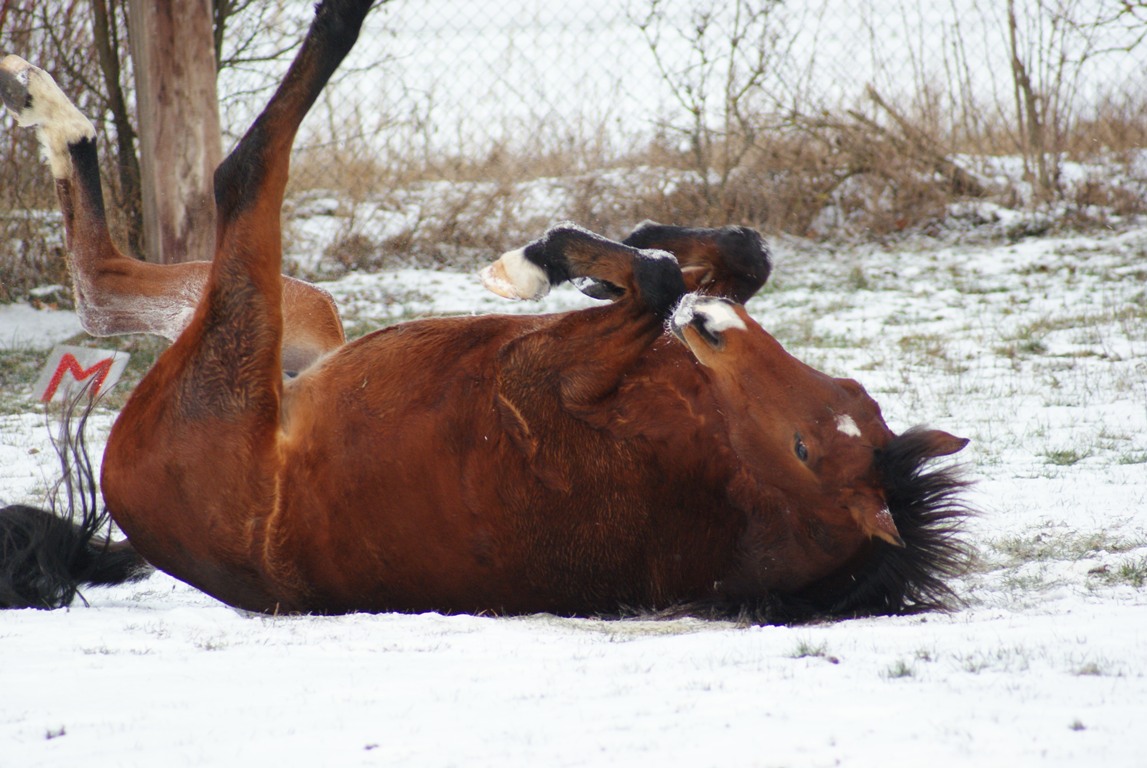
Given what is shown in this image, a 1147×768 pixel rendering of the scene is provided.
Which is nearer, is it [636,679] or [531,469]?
[636,679]

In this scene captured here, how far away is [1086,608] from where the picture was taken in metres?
2.21

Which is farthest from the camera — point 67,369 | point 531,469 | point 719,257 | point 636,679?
point 67,369

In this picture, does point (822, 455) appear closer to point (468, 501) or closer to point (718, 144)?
point (468, 501)

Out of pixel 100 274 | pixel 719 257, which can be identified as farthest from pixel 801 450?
pixel 100 274

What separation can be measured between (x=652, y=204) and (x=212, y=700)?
26.3 feet

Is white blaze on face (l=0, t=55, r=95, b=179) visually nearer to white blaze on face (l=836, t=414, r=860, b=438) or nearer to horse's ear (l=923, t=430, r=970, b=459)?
white blaze on face (l=836, t=414, r=860, b=438)

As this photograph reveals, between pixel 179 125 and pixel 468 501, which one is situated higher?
pixel 179 125

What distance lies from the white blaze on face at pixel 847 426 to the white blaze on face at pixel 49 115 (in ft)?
8.86

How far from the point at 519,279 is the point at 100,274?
165cm

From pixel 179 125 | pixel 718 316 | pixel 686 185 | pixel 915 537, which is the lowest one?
pixel 915 537

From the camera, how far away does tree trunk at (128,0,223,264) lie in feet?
19.6

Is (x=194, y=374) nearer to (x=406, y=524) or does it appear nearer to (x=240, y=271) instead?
(x=240, y=271)

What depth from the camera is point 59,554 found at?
279cm

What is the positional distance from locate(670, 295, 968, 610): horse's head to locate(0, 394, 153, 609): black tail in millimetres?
1691
